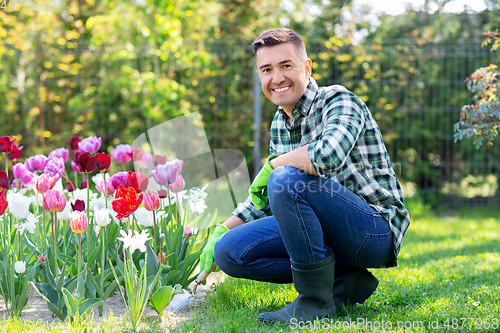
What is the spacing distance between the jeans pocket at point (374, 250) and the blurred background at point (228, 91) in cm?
363

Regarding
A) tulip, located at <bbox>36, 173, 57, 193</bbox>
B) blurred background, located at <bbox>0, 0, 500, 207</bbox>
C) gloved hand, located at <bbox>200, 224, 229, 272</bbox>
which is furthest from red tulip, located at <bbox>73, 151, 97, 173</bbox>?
blurred background, located at <bbox>0, 0, 500, 207</bbox>

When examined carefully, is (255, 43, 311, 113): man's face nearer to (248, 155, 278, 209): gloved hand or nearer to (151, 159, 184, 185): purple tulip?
(248, 155, 278, 209): gloved hand

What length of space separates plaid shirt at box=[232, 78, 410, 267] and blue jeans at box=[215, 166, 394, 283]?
0.22ft

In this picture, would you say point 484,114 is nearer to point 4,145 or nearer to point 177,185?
point 177,185

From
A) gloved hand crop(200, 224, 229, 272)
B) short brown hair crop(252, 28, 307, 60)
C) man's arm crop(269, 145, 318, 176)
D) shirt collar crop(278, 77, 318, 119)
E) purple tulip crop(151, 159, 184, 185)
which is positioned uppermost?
short brown hair crop(252, 28, 307, 60)

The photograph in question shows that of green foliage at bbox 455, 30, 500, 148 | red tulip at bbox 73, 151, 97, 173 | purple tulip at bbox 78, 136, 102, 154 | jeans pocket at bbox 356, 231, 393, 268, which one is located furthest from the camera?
green foliage at bbox 455, 30, 500, 148

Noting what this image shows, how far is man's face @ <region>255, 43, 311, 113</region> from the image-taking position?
6.05ft

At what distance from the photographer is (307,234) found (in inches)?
64.9

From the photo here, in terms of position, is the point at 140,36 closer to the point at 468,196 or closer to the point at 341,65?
the point at 341,65

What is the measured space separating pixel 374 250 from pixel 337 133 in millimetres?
481

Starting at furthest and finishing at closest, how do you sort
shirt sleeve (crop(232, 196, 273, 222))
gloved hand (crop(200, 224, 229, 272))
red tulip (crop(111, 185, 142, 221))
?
shirt sleeve (crop(232, 196, 273, 222)), gloved hand (crop(200, 224, 229, 272)), red tulip (crop(111, 185, 142, 221))

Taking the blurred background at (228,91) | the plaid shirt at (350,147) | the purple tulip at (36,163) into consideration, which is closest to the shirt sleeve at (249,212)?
the plaid shirt at (350,147)

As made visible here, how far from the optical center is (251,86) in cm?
555

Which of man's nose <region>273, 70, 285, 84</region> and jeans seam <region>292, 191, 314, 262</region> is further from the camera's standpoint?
man's nose <region>273, 70, 285, 84</region>
